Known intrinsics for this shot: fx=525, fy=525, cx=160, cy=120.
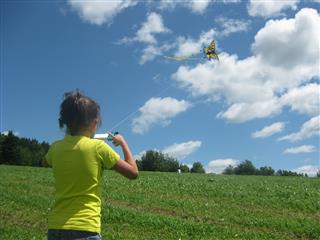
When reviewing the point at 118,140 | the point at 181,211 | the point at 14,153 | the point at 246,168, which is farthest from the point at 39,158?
the point at 118,140

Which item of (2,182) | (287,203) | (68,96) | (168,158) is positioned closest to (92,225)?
(68,96)

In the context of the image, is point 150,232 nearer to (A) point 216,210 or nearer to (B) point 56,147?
(A) point 216,210

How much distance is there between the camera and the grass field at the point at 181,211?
1527 cm

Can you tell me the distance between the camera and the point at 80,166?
4527mm

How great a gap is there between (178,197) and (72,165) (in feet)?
63.2

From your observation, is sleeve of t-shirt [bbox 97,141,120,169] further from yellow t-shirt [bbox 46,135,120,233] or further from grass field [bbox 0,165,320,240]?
grass field [bbox 0,165,320,240]

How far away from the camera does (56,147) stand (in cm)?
471

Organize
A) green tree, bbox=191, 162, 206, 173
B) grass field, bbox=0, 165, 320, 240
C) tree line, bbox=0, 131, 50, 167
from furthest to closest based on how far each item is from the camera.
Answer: green tree, bbox=191, 162, 206, 173
tree line, bbox=0, 131, 50, 167
grass field, bbox=0, 165, 320, 240

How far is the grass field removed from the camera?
15273mm

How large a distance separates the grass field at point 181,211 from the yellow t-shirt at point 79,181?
9181mm

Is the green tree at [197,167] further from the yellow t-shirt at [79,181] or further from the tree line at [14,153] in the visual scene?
the yellow t-shirt at [79,181]

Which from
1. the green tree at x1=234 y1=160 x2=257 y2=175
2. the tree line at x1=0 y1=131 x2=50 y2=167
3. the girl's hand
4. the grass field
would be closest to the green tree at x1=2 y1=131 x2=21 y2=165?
the tree line at x1=0 y1=131 x2=50 y2=167

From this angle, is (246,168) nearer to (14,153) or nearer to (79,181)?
(14,153)

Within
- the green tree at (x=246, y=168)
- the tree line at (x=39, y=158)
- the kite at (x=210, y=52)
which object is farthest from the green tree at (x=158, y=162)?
the kite at (x=210, y=52)
